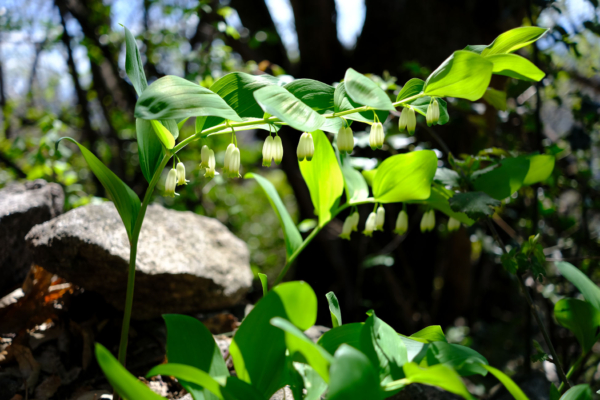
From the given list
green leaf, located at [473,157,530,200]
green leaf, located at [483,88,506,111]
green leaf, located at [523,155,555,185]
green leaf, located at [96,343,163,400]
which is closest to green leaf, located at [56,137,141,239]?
green leaf, located at [96,343,163,400]

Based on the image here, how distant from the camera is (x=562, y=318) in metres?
0.86

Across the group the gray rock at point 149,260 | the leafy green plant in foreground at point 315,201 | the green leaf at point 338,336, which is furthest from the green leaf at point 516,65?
the gray rock at point 149,260

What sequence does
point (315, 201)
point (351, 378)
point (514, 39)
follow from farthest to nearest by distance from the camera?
1. point (315, 201)
2. point (514, 39)
3. point (351, 378)

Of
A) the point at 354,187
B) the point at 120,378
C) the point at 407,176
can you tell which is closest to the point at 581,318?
the point at 407,176

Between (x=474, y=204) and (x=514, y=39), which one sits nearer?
(x=514, y=39)

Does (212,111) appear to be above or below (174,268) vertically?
above

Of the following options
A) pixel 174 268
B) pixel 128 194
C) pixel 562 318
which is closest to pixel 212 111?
pixel 128 194

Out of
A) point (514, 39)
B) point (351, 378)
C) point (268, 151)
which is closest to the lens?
point (351, 378)

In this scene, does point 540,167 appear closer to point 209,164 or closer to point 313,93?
point 313,93

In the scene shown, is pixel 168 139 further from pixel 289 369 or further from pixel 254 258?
pixel 254 258

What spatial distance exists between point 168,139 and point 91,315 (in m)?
0.98

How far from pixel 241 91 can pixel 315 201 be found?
0.34 metres

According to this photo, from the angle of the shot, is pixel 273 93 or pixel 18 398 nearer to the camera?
pixel 273 93

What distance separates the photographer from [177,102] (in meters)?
0.64
